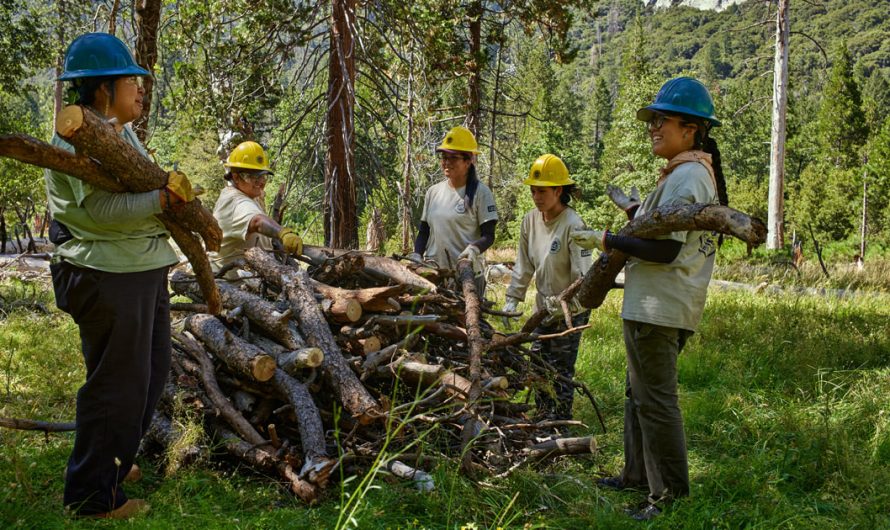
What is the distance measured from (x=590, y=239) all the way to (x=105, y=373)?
2.63 m

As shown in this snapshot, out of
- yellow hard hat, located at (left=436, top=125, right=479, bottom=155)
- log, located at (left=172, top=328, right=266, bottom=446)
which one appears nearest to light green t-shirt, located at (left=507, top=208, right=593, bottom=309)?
yellow hard hat, located at (left=436, top=125, right=479, bottom=155)

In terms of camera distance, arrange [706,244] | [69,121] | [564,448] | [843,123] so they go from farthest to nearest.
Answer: [843,123], [564,448], [706,244], [69,121]

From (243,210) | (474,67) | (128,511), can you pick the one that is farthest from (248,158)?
(474,67)

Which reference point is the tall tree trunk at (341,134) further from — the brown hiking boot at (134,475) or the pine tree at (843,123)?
the pine tree at (843,123)

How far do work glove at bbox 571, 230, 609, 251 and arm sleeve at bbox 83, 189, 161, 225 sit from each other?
87.3 inches

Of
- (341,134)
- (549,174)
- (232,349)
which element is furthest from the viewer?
(341,134)

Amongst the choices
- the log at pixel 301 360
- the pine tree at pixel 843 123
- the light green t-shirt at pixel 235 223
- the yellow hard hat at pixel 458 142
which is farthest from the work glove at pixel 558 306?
the pine tree at pixel 843 123

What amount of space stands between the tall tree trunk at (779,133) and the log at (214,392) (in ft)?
56.9

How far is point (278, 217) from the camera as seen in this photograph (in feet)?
19.6

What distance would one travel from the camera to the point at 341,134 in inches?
288

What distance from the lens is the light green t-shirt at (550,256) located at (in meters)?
5.06

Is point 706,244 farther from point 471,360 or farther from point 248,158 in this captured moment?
point 248,158

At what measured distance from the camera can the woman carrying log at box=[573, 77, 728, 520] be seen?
3.45 m

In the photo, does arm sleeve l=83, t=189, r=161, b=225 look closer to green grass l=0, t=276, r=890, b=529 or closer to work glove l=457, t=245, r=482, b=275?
green grass l=0, t=276, r=890, b=529
